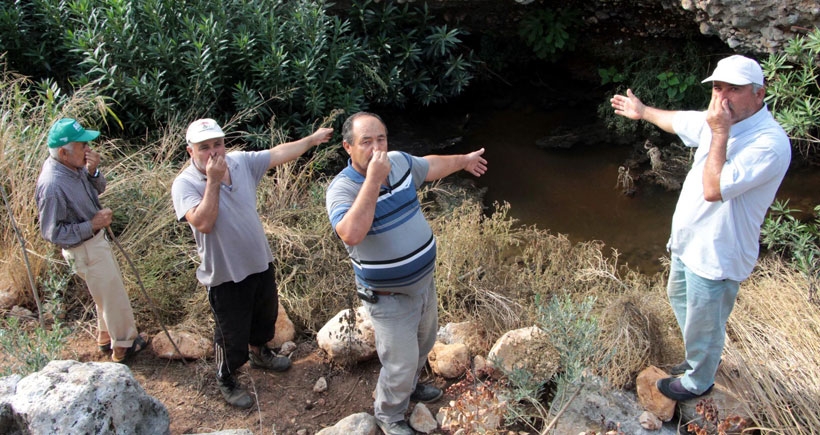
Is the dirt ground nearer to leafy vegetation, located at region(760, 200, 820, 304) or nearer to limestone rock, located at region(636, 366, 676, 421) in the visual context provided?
limestone rock, located at region(636, 366, 676, 421)

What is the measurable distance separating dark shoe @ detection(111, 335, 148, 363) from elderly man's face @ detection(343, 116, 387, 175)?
2.08m

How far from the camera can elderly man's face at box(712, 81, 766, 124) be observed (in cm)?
284

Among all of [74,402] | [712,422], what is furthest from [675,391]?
[74,402]

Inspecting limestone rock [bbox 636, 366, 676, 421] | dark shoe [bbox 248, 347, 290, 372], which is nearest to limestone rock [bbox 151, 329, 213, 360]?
dark shoe [bbox 248, 347, 290, 372]

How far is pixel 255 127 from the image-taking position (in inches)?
254

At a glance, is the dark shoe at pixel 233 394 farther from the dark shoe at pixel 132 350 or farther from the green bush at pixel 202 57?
the green bush at pixel 202 57

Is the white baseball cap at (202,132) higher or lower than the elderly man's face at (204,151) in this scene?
higher

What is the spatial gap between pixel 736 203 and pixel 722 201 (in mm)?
88

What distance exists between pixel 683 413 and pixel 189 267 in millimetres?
3311

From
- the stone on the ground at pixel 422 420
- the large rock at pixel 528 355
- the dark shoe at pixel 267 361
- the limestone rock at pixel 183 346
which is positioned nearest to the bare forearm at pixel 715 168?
the large rock at pixel 528 355

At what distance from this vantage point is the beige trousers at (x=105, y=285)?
364 cm

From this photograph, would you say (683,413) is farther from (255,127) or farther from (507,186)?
(255,127)

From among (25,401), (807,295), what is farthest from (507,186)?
(25,401)

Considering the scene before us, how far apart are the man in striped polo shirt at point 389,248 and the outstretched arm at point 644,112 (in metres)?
1.25
